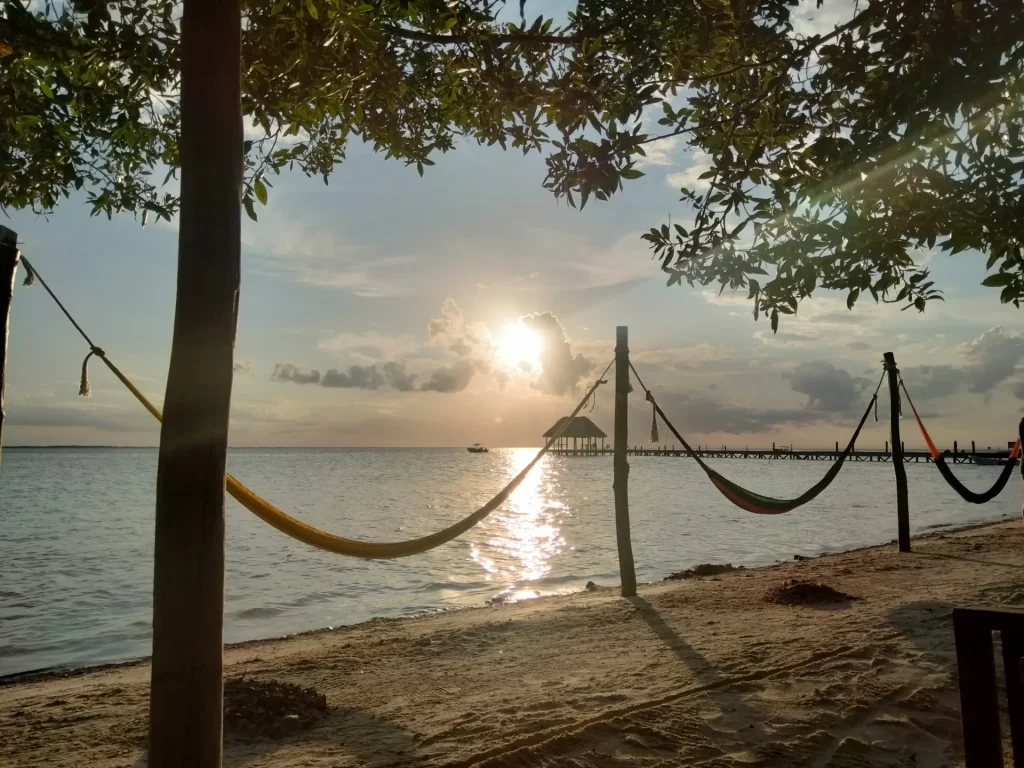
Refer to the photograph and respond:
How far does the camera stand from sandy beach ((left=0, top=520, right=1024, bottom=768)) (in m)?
2.77

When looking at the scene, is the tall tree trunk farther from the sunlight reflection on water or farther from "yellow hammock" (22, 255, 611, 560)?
the sunlight reflection on water

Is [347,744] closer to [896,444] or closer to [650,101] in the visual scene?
[650,101]

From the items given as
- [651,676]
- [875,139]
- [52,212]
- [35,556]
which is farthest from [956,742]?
[35,556]

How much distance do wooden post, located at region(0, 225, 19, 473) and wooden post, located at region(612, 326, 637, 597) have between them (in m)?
4.66

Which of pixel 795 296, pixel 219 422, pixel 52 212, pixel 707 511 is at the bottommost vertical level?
pixel 707 511

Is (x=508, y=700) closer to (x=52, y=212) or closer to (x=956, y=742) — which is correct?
(x=956, y=742)

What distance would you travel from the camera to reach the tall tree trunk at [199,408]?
1701 millimetres

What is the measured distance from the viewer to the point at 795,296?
11.1ft

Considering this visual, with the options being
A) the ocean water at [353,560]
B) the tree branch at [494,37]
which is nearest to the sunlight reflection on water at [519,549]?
the ocean water at [353,560]

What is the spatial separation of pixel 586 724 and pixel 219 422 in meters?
2.08

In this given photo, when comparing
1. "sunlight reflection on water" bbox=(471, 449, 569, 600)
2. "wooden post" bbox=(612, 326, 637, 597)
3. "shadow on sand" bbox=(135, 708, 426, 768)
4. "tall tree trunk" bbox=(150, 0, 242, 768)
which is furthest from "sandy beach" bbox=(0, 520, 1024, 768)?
"sunlight reflection on water" bbox=(471, 449, 569, 600)

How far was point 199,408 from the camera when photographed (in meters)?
1.76

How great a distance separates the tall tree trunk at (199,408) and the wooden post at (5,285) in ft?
3.13

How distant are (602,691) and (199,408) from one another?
2566 mm
